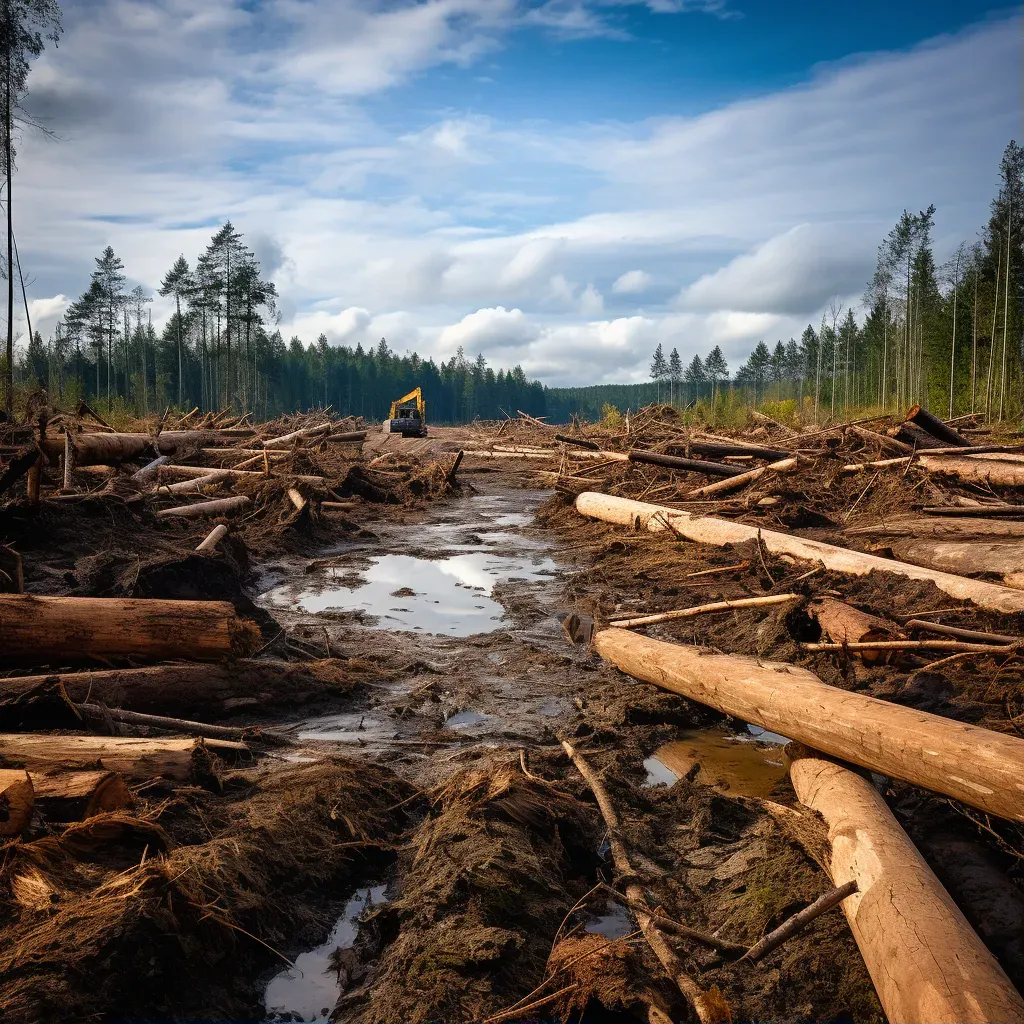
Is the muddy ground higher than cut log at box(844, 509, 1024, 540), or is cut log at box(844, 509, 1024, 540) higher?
cut log at box(844, 509, 1024, 540)

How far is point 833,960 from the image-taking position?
2982 mm

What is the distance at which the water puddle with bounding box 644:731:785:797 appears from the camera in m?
4.75

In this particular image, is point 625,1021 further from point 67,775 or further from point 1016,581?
point 1016,581

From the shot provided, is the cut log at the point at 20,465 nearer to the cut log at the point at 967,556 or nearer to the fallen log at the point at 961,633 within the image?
the fallen log at the point at 961,633

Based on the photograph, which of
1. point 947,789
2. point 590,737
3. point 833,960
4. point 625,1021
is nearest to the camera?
point 625,1021

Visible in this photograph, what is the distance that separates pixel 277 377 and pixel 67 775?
86.5 meters

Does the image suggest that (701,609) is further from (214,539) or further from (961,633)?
(214,539)

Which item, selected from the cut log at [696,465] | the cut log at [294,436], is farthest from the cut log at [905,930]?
the cut log at [294,436]

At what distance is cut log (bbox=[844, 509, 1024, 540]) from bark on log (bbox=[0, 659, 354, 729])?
7037mm

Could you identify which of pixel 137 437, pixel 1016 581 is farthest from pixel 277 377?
pixel 1016 581

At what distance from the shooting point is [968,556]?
8.14 m

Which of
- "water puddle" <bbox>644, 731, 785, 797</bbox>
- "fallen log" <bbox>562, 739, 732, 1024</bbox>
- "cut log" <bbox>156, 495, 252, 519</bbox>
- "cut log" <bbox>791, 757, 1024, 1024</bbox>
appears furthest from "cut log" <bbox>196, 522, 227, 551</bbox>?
"cut log" <bbox>791, 757, 1024, 1024</bbox>

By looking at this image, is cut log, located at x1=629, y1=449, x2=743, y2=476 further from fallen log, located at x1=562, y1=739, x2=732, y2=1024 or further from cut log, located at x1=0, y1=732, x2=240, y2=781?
cut log, located at x1=0, y1=732, x2=240, y2=781

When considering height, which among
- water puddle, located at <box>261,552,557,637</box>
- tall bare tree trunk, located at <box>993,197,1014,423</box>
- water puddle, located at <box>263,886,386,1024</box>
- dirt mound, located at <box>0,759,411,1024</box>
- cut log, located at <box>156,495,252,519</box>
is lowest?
water puddle, located at <box>263,886,386,1024</box>
